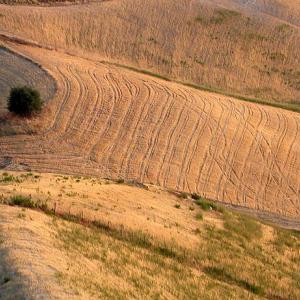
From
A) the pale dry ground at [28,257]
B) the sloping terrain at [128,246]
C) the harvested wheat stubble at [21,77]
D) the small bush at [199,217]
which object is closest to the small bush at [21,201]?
the sloping terrain at [128,246]

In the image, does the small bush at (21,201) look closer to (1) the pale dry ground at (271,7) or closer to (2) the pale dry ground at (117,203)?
(2) the pale dry ground at (117,203)

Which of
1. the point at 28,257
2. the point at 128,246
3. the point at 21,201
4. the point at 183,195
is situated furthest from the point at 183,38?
the point at 28,257

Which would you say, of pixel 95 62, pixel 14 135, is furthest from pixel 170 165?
pixel 95 62

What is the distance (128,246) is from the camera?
21.2 metres

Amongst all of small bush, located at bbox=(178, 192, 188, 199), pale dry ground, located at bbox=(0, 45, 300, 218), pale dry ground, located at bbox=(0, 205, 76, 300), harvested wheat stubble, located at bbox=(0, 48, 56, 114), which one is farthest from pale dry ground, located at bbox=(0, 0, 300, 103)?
pale dry ground, located at bbox=(0, 205, 76, 300)

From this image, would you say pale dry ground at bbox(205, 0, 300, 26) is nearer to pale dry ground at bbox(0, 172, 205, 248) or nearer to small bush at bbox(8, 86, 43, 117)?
small bush at bbox(8, 86, 43, 117)

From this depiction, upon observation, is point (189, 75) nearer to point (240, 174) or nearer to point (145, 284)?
point (240, 174)

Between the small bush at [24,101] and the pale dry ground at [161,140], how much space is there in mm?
747

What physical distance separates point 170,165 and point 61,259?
13.9 m

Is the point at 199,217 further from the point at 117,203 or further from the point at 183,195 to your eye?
the point at 117,203

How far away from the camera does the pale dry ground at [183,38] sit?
42500 millimetres

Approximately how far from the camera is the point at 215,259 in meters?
22.2

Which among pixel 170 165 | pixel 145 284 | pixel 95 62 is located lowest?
pixel 145 284

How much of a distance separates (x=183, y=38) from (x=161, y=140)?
51.2 ft
